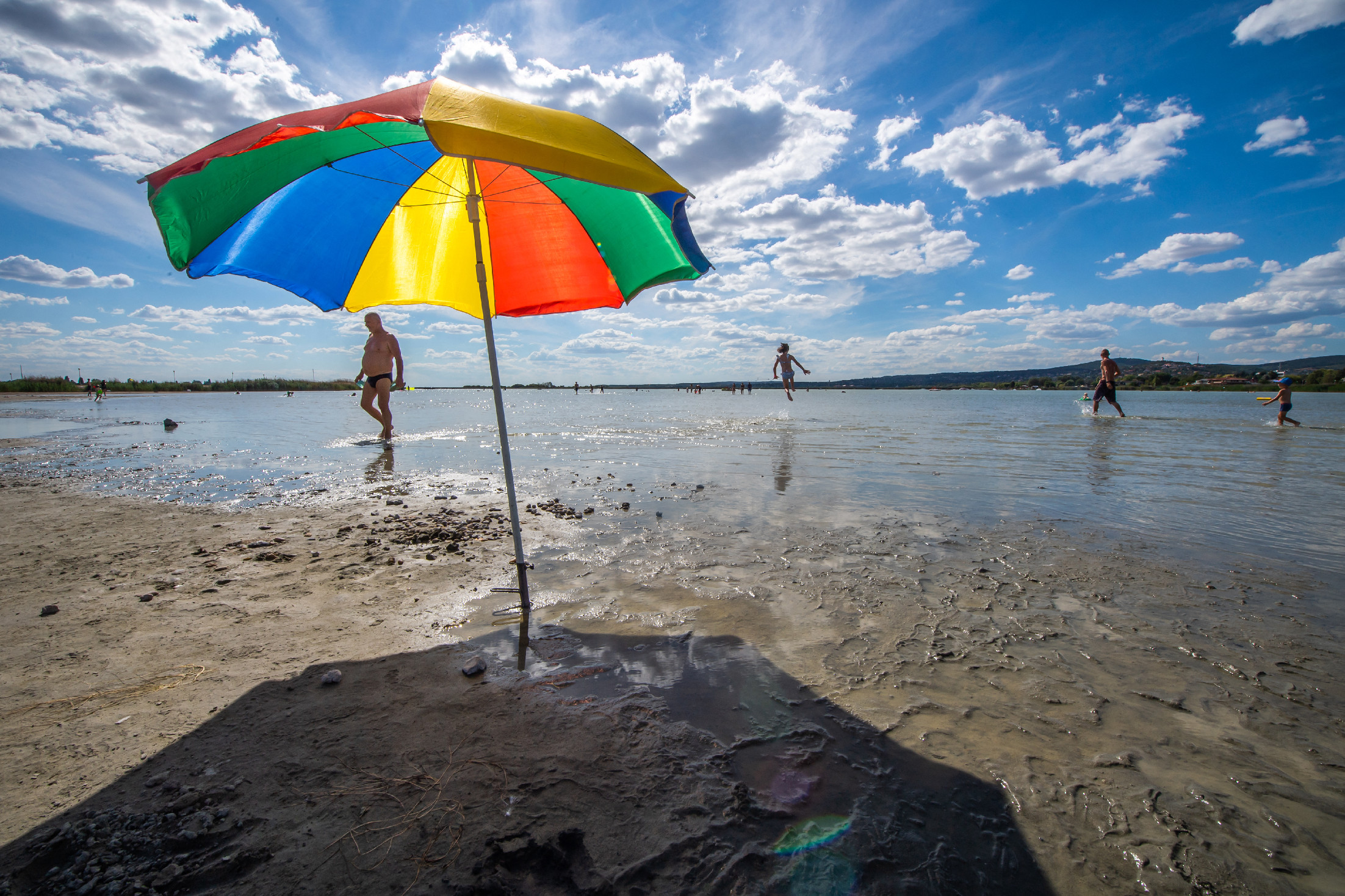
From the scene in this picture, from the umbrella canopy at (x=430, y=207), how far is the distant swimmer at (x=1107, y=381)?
21816 millimetres

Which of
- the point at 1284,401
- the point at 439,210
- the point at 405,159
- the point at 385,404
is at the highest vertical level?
the point at 405,159

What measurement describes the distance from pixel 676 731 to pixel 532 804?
71 centimetres

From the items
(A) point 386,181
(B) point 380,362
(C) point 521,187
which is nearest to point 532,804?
(C) point 521,187

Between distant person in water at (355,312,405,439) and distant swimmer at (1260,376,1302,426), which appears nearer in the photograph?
distant person in water at (355,312,405,439)

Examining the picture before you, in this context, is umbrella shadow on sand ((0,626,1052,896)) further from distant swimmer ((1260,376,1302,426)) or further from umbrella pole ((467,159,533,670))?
distant swimmer ((1260,376,1302,426))

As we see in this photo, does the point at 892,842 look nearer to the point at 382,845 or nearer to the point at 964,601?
the point at 382,845

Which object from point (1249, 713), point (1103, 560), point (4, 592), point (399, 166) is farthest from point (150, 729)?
point (1103, 560)

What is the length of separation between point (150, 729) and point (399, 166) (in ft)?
12.7

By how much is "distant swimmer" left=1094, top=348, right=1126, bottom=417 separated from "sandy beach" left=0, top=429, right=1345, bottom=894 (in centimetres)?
2008

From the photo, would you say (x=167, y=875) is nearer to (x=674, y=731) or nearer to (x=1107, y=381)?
(x=674, y=731)

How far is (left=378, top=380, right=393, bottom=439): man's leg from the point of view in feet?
40.7

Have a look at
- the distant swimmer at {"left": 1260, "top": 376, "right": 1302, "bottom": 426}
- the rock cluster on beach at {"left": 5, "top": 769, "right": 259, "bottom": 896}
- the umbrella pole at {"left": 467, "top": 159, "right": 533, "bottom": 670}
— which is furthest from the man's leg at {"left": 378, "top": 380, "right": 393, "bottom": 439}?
the distant swimmer at {"left": 1260, "top": 376, "right": 1302, "bottom": 426}

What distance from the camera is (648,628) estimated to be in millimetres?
3492

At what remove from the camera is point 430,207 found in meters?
4.68
